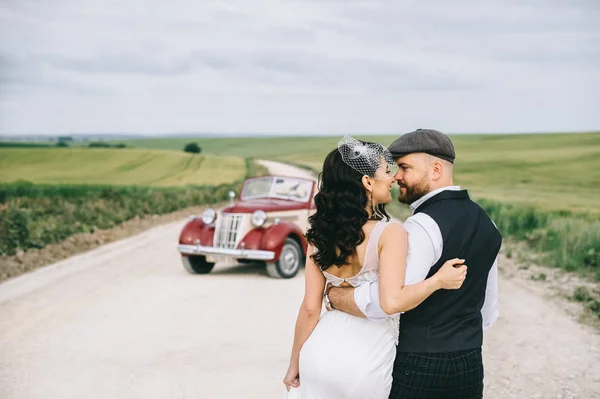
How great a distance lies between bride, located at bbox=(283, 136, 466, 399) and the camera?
8.88ft

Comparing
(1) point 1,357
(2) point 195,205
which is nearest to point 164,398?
(1) point 1,357

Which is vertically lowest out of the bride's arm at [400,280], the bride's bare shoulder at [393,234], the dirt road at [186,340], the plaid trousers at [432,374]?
the dirt road at [186,340]

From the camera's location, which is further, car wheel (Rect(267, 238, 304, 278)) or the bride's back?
car wheel (Rect(267, 238, 304, 278))

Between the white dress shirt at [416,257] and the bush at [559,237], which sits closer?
the white dress shirt at [416,257]

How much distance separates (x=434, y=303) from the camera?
2.79m

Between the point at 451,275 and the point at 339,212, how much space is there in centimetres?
48

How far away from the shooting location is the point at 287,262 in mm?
11023

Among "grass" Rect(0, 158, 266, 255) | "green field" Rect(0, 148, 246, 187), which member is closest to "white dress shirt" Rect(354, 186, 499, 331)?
"grass" Rect(0, 158, 266, 255)

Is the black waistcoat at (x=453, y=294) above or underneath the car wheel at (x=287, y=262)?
above

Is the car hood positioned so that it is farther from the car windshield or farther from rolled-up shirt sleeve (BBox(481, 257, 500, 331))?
rolled-up shirt sleeve (BBox(481, 257, 500, 331))

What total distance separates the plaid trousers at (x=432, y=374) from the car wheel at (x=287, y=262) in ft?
26.3

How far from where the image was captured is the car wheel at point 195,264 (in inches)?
454

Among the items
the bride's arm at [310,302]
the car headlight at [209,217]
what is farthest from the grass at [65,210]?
the bride's arm at [310,302]

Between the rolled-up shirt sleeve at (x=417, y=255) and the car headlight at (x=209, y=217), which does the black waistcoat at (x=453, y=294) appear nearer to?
the rolled-up shirt sleeve at (x=417, y=255)
